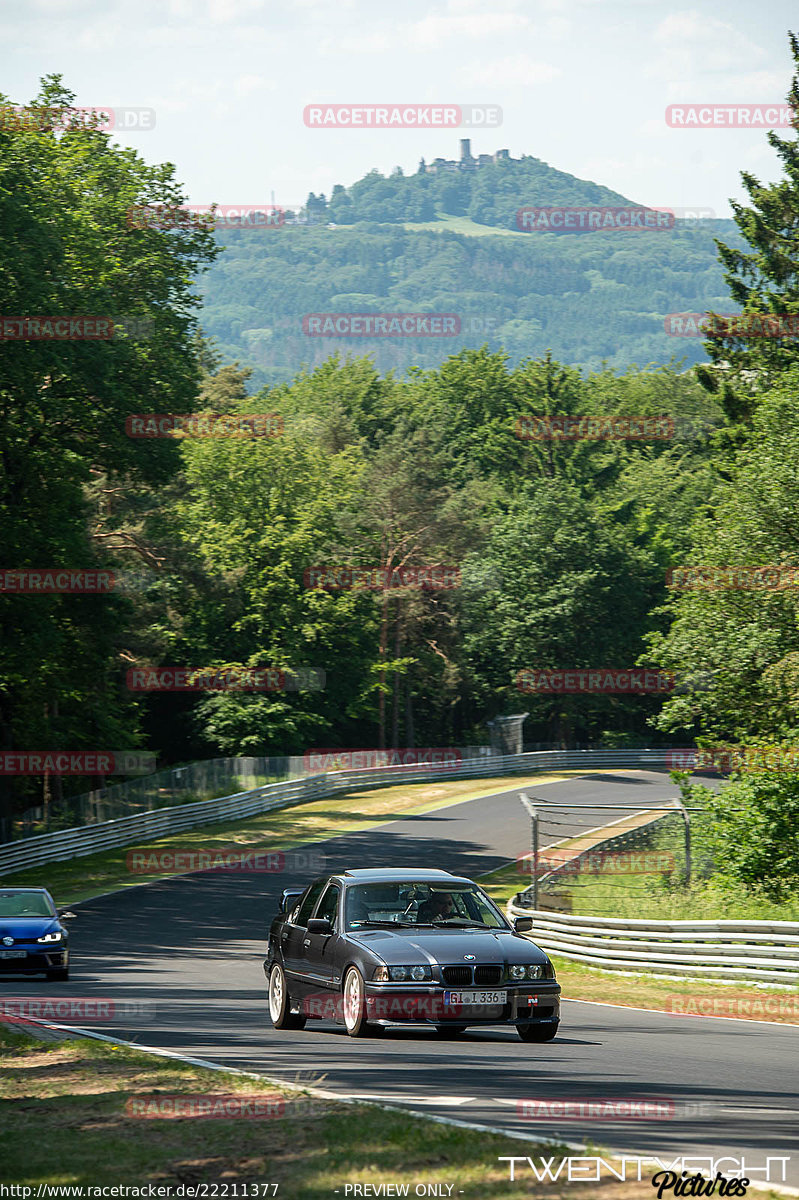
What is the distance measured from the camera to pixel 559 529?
3118 inches

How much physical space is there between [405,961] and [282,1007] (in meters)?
2.52

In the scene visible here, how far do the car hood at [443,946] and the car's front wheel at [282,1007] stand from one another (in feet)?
5.27

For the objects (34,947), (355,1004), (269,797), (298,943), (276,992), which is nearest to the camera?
(355,1004)

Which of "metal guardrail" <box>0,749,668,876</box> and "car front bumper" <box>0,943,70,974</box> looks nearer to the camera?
"car front bumper" <box>0,943,70,974</box>

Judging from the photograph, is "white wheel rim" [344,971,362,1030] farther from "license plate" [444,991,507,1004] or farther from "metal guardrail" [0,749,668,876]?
"metal guardrail" [0,749,668,876]

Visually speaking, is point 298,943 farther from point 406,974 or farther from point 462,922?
point 406,974

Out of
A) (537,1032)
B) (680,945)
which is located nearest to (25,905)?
(680,945)

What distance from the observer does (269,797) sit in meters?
53.7

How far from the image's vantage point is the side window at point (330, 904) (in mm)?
12844

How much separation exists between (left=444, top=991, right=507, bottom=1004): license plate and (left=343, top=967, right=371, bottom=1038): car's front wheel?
2.41 ft

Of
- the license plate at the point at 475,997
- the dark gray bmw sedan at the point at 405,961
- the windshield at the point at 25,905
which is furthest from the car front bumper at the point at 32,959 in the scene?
the license plate at the point at 475,997

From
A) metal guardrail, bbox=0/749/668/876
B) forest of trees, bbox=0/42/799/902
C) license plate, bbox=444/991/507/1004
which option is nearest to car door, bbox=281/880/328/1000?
license plate, bbox=444/991/507/1004

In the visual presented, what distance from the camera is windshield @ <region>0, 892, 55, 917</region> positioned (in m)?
21.0

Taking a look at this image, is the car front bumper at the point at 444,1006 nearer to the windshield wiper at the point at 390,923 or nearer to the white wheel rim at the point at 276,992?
the windshield wiper at the point at 390,923
